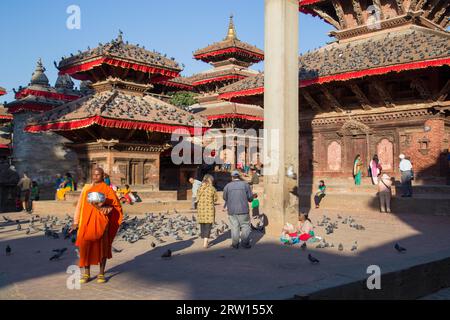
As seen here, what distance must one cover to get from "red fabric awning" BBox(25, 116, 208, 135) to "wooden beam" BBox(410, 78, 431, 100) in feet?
32.0

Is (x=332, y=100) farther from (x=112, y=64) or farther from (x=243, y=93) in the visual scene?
(x=112, y=64)

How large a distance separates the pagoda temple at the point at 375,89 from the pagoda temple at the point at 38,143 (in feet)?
53.2

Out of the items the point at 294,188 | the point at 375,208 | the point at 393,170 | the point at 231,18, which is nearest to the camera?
the point at 294,188

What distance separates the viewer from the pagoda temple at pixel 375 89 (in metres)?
19.0

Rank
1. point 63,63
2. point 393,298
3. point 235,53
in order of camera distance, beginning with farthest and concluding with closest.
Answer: point 235,53 < point 63,63 < point 393,298

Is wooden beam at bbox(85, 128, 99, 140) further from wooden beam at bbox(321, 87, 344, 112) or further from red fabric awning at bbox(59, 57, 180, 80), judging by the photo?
wooden beam at bbox(321, 87, 344, 112)

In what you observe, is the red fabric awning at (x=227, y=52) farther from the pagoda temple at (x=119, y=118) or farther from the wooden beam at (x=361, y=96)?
the wooden beam at (x=361, y=96)

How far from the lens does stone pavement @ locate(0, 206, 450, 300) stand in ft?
20.0

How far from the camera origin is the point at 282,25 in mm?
11961

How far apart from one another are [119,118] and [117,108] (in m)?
1.08

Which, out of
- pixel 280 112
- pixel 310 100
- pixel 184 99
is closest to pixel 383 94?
pixel 310 100
